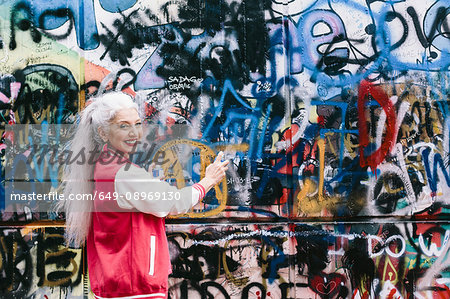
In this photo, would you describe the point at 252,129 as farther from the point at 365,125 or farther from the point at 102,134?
the point at 102,134

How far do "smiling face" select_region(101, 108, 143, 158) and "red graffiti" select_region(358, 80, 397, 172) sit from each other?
2247mm

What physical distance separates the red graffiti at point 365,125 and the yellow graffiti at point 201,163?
1292 millimetres

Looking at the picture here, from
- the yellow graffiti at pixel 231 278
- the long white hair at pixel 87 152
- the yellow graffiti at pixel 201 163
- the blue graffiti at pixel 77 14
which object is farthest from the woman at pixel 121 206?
the blue graffiti at pixel 77 14

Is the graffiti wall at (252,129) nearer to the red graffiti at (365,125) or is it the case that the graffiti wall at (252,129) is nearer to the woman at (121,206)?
the red graffiti at (365,125)

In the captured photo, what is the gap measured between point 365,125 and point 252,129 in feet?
3.35

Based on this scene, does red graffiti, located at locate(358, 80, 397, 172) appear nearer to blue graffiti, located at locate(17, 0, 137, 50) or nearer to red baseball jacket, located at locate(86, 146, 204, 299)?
red baseball jacket, located at locate(86, 146, 204, 299)

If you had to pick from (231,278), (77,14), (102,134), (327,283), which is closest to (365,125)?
(327,283)

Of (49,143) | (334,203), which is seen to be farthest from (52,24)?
(334,203)

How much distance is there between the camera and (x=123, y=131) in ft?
8.51

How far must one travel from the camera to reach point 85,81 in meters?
3.95

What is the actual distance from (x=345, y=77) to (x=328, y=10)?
0.62 metres

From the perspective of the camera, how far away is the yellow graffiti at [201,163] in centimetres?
397

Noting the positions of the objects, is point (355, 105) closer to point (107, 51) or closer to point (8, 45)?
point (107, 51)

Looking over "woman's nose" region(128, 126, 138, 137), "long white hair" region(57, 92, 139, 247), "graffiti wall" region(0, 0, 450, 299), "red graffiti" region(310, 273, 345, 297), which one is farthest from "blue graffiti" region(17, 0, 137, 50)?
"red graffiti" region(310, 273, 345, 297)
